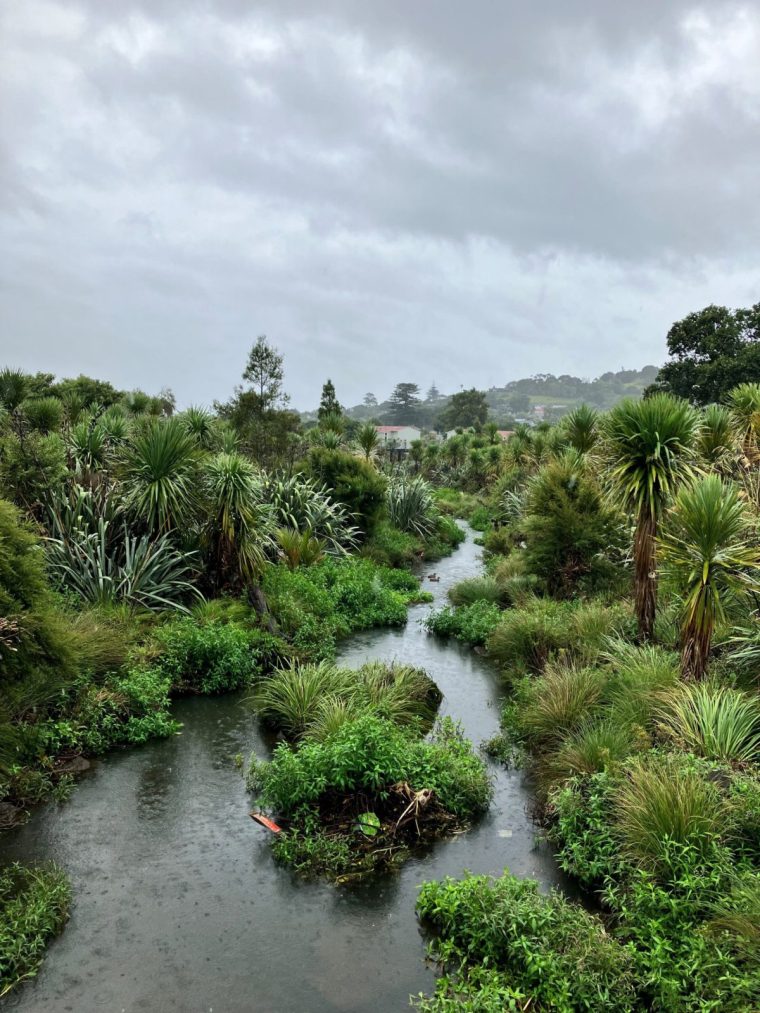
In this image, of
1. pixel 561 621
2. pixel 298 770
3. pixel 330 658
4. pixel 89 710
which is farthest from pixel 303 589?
pixel 298 770

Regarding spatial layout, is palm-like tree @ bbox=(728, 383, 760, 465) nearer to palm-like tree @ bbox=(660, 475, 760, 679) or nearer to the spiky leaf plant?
palm-like tree @ bbox=(660, 475, 760, 679)

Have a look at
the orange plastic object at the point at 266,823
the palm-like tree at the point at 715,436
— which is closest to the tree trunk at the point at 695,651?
the orange plastic object at the point at 266,823

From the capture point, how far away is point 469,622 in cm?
1448

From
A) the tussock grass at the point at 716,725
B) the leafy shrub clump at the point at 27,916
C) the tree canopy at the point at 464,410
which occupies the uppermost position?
the tree canopy at the point at 464,410

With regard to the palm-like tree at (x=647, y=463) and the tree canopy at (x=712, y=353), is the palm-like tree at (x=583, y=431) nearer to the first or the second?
the palm-like tree at (x=647, y=463)

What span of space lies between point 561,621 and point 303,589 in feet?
16.8

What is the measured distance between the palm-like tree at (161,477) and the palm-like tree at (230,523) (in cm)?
48

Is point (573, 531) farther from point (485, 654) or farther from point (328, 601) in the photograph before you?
point (328, 601)

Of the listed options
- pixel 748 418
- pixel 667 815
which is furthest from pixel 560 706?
pixel 748 418

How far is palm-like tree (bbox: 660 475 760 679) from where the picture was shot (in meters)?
7.75

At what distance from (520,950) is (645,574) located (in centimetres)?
664

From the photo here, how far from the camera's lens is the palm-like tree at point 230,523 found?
43.7ft

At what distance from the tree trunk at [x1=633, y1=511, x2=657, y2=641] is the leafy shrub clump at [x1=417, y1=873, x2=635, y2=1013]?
570 cm

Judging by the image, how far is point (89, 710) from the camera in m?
8.77
